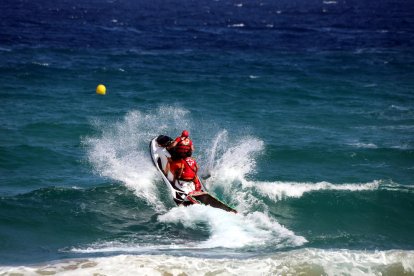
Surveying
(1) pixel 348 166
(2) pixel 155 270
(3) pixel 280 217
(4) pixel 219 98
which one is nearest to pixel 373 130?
(1) pixel 348 166

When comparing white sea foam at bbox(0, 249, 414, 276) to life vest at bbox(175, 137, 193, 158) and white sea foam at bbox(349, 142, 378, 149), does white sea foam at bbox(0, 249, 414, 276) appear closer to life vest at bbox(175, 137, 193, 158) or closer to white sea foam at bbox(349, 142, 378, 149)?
life vest at bbox(175, 137, 193, 158)

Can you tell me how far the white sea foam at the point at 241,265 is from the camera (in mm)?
11820

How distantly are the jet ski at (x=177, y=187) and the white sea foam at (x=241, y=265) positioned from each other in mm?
2902

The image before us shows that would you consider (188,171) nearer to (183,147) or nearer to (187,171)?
(187,171)

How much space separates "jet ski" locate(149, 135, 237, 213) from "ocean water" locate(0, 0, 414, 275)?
0.30 meters

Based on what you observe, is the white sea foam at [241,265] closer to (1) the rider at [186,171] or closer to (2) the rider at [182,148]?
(1) the rider at [186,171]

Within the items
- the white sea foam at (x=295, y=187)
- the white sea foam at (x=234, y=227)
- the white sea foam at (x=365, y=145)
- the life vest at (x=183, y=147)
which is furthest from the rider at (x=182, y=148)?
the white sea foam at (x=365, y=145)

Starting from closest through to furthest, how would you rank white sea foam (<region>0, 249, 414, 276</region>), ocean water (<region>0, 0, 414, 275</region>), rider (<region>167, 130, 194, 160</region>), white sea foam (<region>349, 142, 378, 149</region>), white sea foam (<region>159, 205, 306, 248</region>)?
1. white sea foam (<region>0, 249, 414, 276</region>)
2. ocean water (<region>0, 0, 414, 275</region>)
3. white sea foam (<region>159, 205, 306, 248</region>)
4. rider (<region>167, 130, 194, 160</region>)
5. white sea foam (<region>349, 142, 378, 149</region>)

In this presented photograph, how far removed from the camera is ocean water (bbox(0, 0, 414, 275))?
13242 millimetres

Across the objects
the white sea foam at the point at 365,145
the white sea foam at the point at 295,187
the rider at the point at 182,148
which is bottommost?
the white sea foam at the point at 295,187

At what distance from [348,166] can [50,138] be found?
35.1 feet

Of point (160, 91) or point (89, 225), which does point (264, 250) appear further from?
point (160, 91)

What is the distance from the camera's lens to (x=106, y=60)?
126ft

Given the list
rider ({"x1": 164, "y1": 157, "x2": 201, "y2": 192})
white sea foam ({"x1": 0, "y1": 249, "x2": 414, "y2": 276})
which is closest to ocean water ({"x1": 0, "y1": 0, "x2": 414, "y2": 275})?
white sea foam ({"x1": 0, "y1": 249, "x2": 414, "y2": 276})
